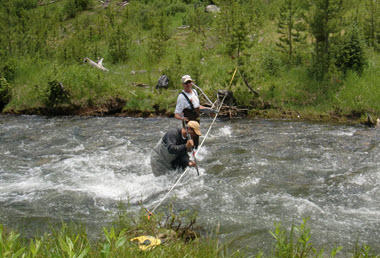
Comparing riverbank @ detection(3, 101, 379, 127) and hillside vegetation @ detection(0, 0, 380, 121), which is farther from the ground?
hillside vegetation @ detection(0, 0, 380, 121)

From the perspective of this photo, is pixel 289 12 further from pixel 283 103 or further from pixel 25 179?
pixel 25 179

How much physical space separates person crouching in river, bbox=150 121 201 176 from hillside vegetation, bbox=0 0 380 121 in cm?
780

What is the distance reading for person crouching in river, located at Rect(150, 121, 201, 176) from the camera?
7121 millimetres

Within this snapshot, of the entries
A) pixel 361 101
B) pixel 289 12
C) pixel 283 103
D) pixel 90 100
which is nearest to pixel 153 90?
pixel 90 100

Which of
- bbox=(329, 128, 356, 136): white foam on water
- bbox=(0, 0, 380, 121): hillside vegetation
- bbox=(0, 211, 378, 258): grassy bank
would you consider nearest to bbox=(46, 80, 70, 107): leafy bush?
bbox=(0, 0, 380, 121): hillside vegetation

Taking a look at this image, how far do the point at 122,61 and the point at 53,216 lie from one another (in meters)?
14.9

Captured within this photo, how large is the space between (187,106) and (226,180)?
6.30ft

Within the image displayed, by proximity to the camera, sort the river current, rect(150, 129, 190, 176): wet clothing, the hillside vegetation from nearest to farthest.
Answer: the river current
rect(150, 129, 190, 176): wet clothing
the hillside vegetation

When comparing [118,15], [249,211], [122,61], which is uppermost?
[118,15]

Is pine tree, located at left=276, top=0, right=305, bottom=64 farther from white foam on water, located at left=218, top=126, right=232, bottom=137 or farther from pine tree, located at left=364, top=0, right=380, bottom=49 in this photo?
white foam on water, located at left=218, top=126, right=232, bottom=137

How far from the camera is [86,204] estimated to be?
24.0 feet

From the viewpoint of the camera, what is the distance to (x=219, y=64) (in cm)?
1847

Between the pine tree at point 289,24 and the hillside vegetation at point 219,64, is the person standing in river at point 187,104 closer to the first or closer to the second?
the hillside vegetation at point 219,64

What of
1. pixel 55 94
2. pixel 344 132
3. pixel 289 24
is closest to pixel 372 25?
pixel 289 24
